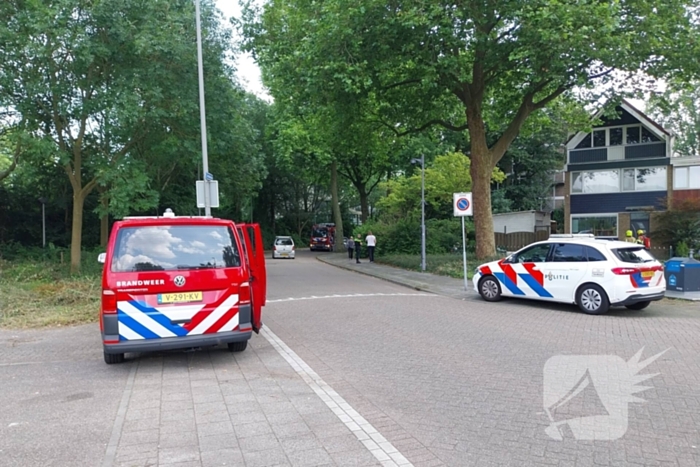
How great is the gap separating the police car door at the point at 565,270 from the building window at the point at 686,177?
963 inches

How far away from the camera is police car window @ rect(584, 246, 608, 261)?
1060 centimetres

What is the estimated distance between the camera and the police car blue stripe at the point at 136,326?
6348 millimetres

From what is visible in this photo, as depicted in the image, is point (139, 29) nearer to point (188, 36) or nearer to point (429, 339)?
point (188, 36)

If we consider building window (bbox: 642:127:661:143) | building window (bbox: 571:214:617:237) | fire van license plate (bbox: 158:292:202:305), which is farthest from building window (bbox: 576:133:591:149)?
fire van license plate (bbox: 158:292:202:305)

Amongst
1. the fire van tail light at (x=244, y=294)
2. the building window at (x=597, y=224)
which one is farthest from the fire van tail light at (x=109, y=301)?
the building window at (x=597, y=224)

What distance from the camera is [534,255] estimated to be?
11938 millimetres

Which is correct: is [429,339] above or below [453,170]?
below

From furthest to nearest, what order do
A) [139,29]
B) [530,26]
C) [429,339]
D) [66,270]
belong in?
[66,270], [139,29], [530,26], [429,339]

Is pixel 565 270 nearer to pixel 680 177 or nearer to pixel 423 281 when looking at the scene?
pixel 423 281

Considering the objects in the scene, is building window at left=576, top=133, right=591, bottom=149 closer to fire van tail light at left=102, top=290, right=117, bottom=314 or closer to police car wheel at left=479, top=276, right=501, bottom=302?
police car wheel at left=479, top=276, right=501, bottom=302

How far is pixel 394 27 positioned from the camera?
15.2 metres

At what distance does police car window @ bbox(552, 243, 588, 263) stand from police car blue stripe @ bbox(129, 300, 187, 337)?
26.4ft

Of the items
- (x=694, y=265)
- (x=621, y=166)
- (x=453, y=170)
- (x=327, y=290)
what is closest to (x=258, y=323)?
(x=327, y=290)

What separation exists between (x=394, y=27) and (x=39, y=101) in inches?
422
